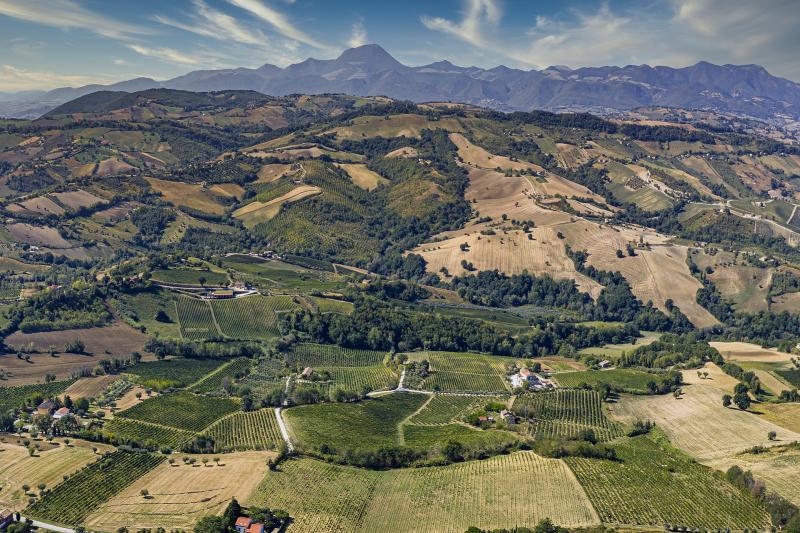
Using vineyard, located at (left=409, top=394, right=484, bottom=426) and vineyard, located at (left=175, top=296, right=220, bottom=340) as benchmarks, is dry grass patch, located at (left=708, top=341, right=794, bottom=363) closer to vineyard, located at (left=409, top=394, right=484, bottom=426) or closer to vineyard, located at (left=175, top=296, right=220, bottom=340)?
vineyard, located at (left=409, top=394, right=484, bottom=426)

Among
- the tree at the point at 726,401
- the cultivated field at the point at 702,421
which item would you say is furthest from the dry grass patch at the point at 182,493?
the tree at the point at 726,401

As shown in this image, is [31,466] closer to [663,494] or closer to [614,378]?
[663,494]

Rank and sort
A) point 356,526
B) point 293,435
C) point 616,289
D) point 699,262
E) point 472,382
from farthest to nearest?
point 699,262, point 616,289, point 472,382, point 293,435, point 356,526

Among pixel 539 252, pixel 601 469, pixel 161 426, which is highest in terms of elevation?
pixel 539 252

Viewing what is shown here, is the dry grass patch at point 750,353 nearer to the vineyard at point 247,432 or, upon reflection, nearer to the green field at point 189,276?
the vineyard at point 247,432

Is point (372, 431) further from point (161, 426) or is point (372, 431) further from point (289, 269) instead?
point (289, 269)

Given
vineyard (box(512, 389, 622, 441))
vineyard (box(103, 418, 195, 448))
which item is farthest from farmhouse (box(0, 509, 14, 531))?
vineyard (box(512, 389, 622, 441))

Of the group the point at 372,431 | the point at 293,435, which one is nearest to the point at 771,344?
the point at 372,431
